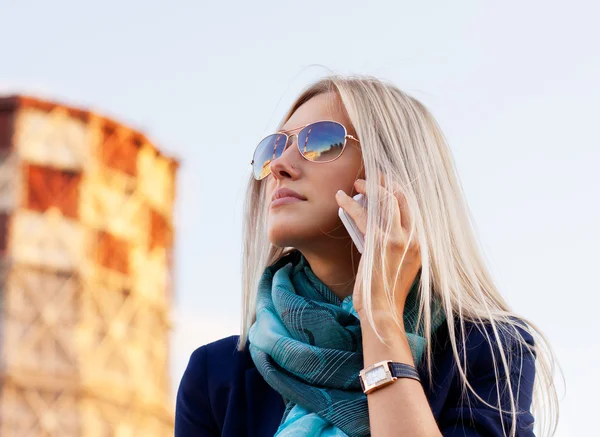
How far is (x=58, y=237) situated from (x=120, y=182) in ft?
7.42

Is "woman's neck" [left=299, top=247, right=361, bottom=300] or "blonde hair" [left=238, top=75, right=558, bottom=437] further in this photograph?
"woman's neck" [left=299, top=247, right=361, bottom=300]

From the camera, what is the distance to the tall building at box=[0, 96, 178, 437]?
71.9 ft

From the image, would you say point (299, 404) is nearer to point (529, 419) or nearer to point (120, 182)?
point (529, 419)

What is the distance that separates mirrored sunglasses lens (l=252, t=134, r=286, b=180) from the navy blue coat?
0.51 meters

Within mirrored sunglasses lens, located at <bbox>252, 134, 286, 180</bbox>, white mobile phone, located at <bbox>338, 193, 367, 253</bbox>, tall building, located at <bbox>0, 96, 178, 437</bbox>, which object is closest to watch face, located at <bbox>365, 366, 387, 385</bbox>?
white mobile phone, located at <bbox>338, 193, 367, 253</bbox>

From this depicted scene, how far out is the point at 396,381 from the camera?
8.09ft

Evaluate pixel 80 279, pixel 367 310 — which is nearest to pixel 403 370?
pixel 367 310

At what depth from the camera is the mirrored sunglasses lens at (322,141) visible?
2.89 m

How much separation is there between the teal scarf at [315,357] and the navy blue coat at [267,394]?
0.29ft

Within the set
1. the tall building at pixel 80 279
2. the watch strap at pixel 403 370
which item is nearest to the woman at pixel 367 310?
the watch strap at pixel 403 370

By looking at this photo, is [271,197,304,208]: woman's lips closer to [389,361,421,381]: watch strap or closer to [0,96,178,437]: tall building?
[389,361,421,381]: watch strap

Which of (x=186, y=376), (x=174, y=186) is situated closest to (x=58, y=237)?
(x=174, y=186)

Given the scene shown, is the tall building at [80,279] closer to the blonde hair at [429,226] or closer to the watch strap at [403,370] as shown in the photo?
the blonde hair at [429,226]

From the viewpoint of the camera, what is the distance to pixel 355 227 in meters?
2.70
